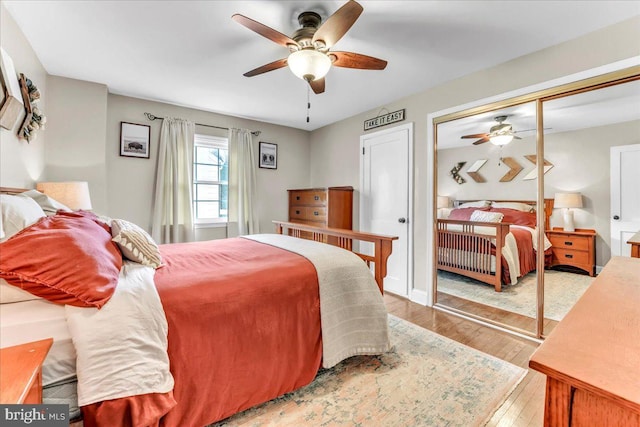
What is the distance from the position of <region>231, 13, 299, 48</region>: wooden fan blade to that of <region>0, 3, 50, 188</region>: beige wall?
1.54 meters

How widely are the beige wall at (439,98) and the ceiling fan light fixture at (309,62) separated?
5.37 ft

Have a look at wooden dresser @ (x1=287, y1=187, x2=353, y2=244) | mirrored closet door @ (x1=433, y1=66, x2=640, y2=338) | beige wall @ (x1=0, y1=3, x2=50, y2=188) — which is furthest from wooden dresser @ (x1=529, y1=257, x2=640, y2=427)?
wooden dresser @ (x1=287, y1=187, x2=353, y2=244)

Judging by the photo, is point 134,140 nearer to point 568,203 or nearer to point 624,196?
point 568,203

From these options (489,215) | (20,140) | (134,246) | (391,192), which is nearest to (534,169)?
(489,215)

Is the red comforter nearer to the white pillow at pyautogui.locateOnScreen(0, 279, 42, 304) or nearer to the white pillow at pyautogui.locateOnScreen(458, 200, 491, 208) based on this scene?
the white pillow at pyautogui.locateOnScreen(0, 279, 42, 304)

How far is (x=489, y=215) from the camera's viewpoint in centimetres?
271

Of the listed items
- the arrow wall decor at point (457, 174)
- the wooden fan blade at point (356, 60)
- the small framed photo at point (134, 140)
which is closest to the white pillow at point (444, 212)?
the arrow wall decor at point (457, 174)

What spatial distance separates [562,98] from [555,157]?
452 millimetres

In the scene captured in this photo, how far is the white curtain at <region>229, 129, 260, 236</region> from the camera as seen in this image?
4020mm

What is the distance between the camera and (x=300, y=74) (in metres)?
1.86

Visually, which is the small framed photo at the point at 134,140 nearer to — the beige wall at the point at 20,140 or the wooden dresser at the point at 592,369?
the beige wall at the point at 20,140

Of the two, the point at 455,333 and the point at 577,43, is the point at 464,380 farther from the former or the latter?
the point at 577,43

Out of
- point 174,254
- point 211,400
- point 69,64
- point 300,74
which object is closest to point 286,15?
point 300,74

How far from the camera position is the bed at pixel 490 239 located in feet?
7.95
